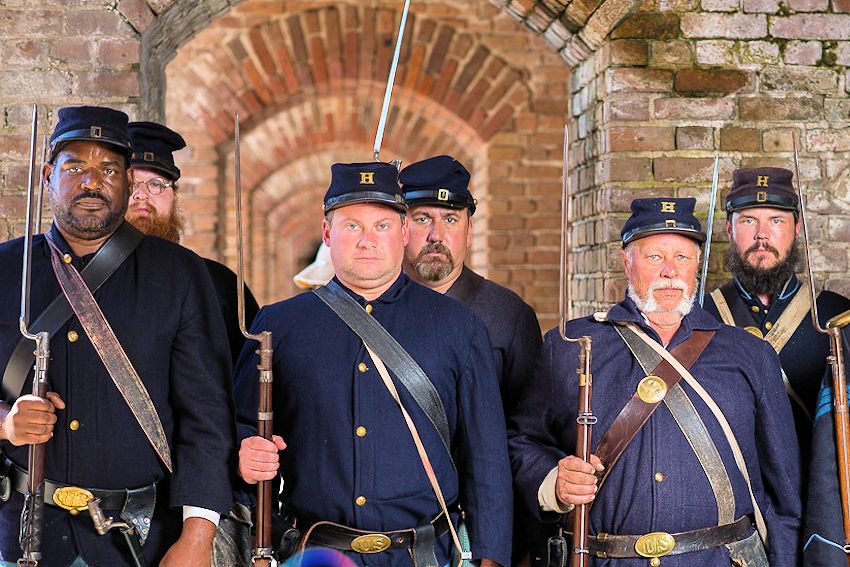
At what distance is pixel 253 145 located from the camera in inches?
482

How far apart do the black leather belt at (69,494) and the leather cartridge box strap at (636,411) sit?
1391mm

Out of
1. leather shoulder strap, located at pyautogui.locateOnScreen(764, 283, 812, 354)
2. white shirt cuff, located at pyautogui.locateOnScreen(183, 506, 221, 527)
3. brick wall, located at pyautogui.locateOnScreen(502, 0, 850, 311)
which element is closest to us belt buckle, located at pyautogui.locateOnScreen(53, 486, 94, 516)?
white shirt cuff, located at pyautogui.locateOnScreen(183, 506, 221, 527)

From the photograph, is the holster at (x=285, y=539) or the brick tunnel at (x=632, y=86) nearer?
the holster at (x=285, y=539)

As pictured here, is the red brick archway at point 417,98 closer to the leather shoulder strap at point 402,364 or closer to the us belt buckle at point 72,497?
the leather shoulder strap at point 402,364

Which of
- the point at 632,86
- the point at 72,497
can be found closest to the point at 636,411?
the point at 72,497

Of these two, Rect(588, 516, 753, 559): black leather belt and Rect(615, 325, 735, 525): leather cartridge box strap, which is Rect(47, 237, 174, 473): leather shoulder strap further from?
Rect(615, 325, 735, 525): leather cartridge box strap

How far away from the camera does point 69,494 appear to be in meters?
3.02

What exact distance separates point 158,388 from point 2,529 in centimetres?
55

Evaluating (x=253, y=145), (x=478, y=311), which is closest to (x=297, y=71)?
(x=253, y=145)

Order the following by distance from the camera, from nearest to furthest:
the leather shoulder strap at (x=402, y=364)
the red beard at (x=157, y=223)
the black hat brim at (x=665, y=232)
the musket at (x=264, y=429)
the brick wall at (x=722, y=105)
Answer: the musket at (x=264, y=429) → the leather shoulder strap at (x=402, y=364) → the black hat brim at (x=665, y=232) → the red beard at (x=157, y=223) → the brick wall at (x=722, y=105)

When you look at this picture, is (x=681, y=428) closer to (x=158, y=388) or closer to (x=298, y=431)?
(x=298, y=431)

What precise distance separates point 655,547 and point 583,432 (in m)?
0.40

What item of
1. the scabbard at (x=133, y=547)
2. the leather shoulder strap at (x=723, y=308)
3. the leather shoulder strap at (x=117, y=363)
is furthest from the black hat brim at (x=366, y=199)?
the leather shoulder strap at (x=723, y=308)

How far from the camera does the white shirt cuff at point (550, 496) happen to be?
337cm
